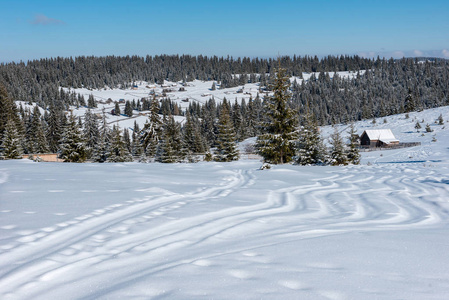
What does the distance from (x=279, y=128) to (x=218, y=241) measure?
18157mm

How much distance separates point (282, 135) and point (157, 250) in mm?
18502

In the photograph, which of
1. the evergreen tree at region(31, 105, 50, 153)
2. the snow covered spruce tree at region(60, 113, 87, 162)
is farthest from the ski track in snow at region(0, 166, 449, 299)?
the evergreen tree at region(31, 105, 50, 153)

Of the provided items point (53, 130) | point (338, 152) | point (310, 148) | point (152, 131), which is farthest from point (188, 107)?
point (310, 148)

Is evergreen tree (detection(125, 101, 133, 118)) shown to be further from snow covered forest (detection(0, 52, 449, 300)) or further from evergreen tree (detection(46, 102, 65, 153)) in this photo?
snow covered forest (detection(0, 52, 449, 300))

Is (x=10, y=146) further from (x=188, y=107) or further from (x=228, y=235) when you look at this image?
(x=188, y=107)

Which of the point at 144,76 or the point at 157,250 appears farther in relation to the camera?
the point at 144,76

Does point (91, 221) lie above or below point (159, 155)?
above

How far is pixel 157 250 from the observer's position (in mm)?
3594

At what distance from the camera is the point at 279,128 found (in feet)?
70.4

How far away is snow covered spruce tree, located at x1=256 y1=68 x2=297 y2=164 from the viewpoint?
21.2m

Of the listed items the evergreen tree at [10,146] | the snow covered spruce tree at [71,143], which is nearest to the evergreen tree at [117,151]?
the snow covered spruce tree at [71,143]

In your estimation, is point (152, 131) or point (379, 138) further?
point (379, 138)

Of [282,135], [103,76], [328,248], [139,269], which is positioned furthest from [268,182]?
[103,76]

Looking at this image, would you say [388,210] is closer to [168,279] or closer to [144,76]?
[168,279]
